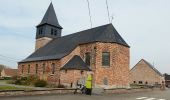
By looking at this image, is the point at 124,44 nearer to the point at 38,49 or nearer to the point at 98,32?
the point at 98,32

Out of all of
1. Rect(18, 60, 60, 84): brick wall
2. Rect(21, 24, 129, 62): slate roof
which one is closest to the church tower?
Rect(21, 24, 129, 62): slate roof

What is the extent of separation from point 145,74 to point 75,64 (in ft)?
121

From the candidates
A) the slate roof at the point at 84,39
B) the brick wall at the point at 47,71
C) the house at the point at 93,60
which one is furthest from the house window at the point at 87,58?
the brick wall at the point at 47,71

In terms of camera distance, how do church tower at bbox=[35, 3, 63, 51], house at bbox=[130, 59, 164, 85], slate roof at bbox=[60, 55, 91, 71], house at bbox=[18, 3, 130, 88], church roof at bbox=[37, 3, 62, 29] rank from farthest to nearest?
house at bbox=[130, 59, 164, 85]
church roof at bbox=[37, 3, 62, 29]
church tower at bbox=[35, 3, 63, 51]
house at bbox=[18, 3, 130, 88]
slate roof at bbox=[60, 55, 91, 71]

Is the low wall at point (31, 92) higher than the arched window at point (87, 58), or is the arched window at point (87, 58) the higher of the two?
the arched window at point (87, 58)

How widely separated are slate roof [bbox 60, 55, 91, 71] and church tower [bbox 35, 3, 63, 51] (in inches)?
721

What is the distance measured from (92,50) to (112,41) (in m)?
3.30

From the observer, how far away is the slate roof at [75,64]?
3609 cm

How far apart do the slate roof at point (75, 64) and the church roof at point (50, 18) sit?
19294mm

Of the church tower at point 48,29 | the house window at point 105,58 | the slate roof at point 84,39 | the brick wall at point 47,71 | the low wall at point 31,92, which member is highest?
the church tower at point 48,29

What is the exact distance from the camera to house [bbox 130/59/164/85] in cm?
6704

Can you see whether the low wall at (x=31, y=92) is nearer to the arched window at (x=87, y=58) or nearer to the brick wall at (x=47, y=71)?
the arched window at (x=87, y=58)

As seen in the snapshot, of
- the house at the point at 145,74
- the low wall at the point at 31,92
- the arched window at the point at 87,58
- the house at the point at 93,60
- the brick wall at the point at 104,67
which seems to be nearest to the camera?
the low wall at the point at 31,92

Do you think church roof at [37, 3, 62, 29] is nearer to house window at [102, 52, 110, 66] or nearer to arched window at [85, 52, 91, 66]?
arched window at [85, 52, 91, 66]
